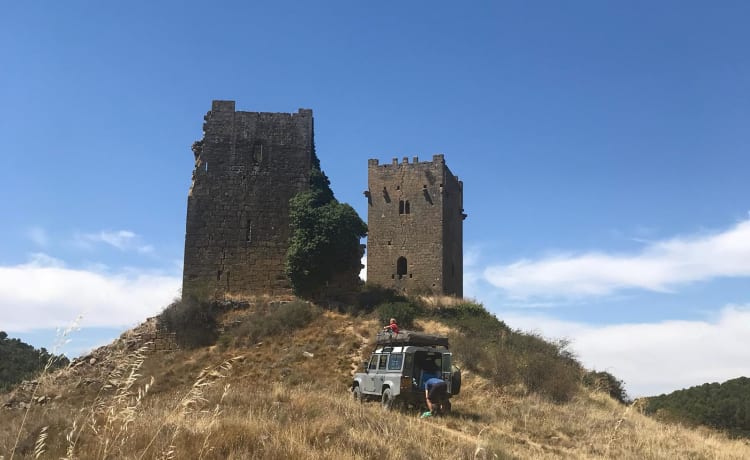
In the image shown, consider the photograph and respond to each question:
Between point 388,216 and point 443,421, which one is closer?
point 443,421

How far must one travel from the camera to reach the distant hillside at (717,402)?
111ft

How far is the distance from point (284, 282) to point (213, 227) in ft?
13.3

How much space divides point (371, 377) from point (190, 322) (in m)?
12.8

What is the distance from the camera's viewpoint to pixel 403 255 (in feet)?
122

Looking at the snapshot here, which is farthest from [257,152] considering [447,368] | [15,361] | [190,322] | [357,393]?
[15,361]

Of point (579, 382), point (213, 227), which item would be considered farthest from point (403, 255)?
point (579, 382)

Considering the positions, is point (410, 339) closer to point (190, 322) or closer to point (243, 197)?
point (190, 322)

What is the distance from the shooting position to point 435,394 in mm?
12531

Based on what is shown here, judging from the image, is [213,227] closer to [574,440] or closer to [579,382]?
[579,382]

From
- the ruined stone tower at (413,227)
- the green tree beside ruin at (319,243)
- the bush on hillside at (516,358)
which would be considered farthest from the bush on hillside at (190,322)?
the ruined stone tower at (413,227)

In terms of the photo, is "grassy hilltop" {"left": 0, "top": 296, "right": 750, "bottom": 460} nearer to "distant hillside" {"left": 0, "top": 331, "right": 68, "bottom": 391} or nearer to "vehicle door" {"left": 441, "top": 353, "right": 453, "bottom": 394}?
"vehicle door" {"left": 441, "top": 353, "right": 453, "bottom": 394}

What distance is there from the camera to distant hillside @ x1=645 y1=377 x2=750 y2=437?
1330 inches

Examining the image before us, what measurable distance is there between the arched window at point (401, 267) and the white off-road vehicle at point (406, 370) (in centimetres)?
2256

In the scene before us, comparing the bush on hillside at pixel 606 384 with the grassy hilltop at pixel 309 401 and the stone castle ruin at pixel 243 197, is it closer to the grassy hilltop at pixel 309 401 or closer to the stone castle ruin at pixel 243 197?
the grassy hilltop at pixel 309 401
